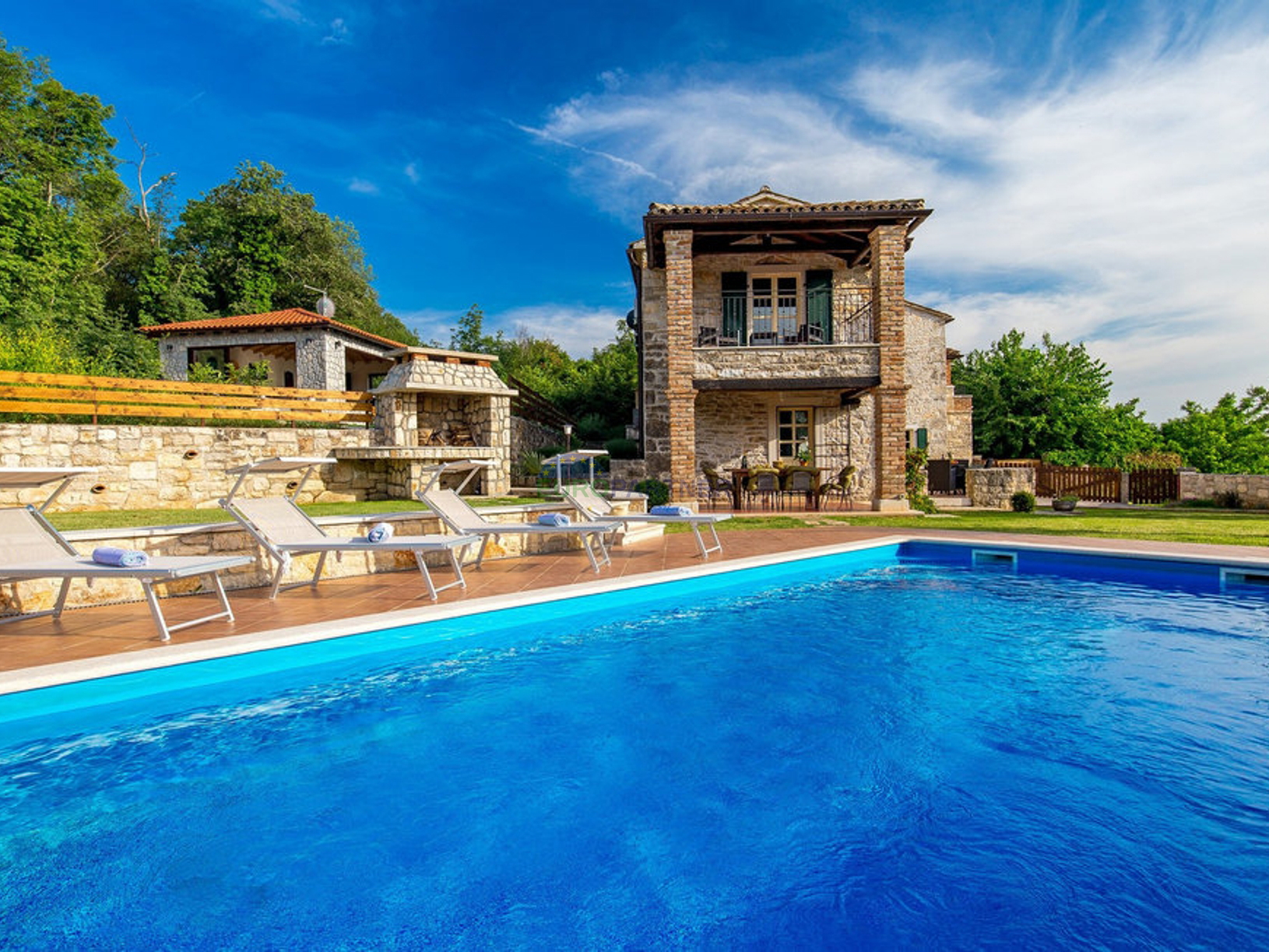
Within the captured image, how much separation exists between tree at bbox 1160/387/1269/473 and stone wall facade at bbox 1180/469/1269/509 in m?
11.0

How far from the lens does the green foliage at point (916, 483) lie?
1407cm

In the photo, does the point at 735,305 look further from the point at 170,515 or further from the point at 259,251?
the point at 259,251

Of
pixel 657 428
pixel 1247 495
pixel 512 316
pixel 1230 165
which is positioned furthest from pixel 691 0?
pixel 512 316

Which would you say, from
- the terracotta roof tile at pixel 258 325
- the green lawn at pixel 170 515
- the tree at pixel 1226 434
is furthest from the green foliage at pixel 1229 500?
the terracotta roof tile at pixel 258 325

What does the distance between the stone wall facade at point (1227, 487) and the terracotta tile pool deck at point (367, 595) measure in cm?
1004

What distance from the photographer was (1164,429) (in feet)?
94.9

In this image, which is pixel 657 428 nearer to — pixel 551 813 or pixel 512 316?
pixel 551 813

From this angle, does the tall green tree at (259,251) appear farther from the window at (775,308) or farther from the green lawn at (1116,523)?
the green lawn at (1116,523)

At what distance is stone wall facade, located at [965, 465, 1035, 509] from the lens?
15.9m

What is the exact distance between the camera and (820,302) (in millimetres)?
16094

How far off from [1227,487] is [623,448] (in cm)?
1661

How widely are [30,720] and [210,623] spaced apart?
1332 millimetres

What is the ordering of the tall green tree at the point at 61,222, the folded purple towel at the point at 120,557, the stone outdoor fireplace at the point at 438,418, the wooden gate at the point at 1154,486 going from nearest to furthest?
the folded purple towel at the point at 120,557, the stone outdoor fireplace at the point at 438,418, the wooden gate at the point at 1154,486, the tall green tree at the point at 61,222

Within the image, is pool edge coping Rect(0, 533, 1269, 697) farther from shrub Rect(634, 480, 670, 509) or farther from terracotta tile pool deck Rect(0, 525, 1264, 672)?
shrub Rect(634, 480, 670, 509)
